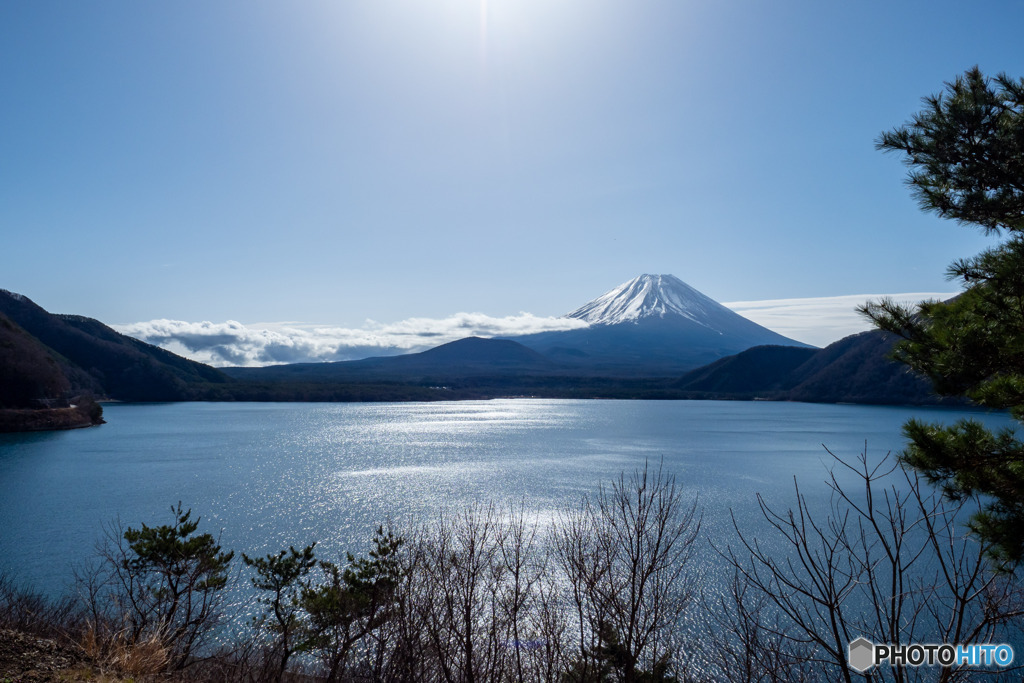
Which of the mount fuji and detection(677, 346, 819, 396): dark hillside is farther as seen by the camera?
the mount fuji

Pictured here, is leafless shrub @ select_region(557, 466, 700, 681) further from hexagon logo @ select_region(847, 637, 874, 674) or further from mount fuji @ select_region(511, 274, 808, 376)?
mount fuji @ select_region(511, 274, 808, 376)

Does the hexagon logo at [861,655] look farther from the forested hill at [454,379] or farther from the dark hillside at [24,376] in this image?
the forested hill at [454,379]

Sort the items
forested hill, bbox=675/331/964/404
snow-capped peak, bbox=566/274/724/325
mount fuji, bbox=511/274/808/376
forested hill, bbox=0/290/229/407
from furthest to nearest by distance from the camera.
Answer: snow-capped peak, bbox=566/274/724/325, mount fuji, bbox=511/274/808/376, forested hill, bbox=0/290/229/407, forested hill, bbox=675/331/964/404

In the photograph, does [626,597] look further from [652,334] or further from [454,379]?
[652,334]

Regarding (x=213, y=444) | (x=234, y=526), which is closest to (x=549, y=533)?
(x=234, y=526)

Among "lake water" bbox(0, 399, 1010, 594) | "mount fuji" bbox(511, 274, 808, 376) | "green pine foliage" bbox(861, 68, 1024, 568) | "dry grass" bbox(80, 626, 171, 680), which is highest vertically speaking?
"mount fuji" bbox(511, 274, 808, 376)

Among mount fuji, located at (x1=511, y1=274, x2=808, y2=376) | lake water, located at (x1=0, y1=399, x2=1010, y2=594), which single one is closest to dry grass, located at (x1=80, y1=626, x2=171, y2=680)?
lake water, located at (x1=0, y1=399, x2=1010, y2=594)

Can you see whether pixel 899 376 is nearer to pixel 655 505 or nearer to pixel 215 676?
pixel 655 505
